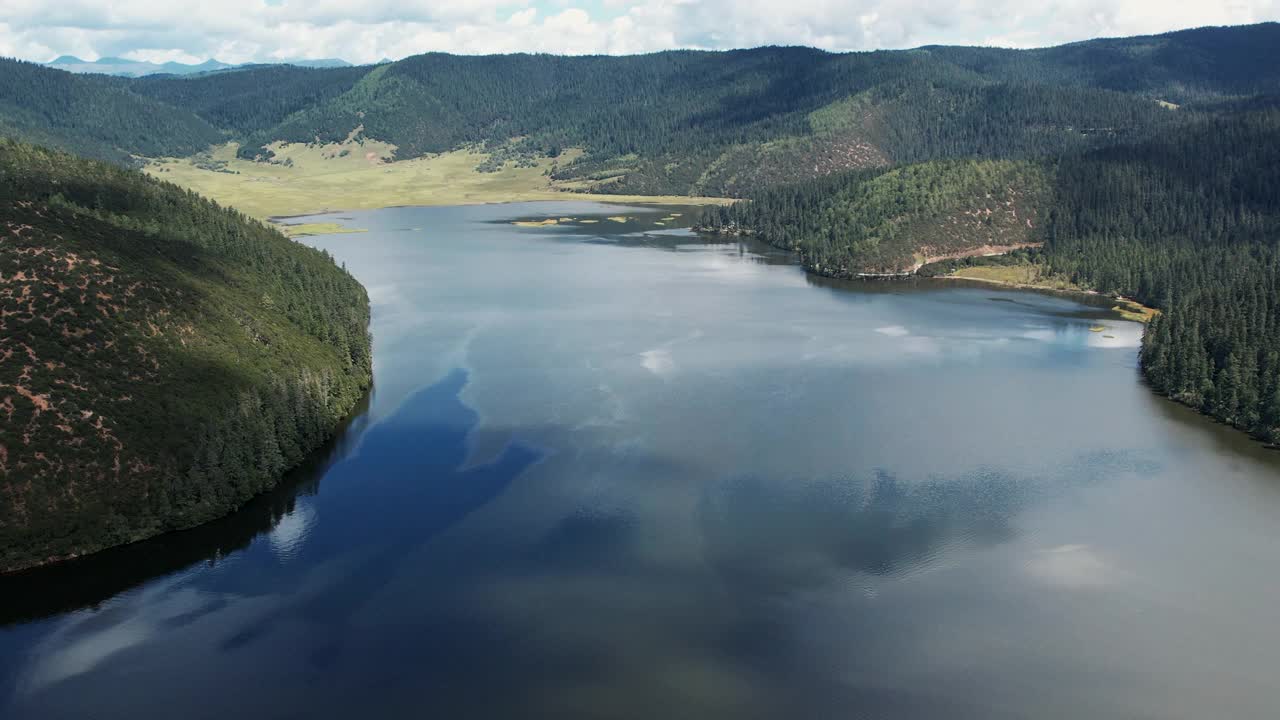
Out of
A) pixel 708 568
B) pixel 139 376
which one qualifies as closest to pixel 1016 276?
pixel 708 568

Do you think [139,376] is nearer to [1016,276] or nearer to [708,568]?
[708,568]

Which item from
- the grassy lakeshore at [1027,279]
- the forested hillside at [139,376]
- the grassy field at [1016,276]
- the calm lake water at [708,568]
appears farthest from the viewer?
the grassy field at [1016,276]

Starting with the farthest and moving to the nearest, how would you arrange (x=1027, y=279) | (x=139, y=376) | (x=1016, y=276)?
(x=1016, y=276) → (x=1027, y=279) → (x=139, y=376)

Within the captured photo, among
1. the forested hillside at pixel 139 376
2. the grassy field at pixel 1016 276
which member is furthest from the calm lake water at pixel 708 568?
the grassy field at pixel 1016 276

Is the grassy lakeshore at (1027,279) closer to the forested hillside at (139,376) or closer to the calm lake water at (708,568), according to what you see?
the calm lake water at (708,568)

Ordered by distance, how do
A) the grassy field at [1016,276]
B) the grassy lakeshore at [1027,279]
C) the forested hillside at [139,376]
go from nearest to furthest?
the forested hillside at [139,376] < the grassy lakeshore at [1027,279] < the grassy field at [1016,276]

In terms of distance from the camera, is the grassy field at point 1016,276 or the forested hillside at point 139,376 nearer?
the forested hillside at point 139,376

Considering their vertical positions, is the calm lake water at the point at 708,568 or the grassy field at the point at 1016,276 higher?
the grassy field at the point at 1016,276
